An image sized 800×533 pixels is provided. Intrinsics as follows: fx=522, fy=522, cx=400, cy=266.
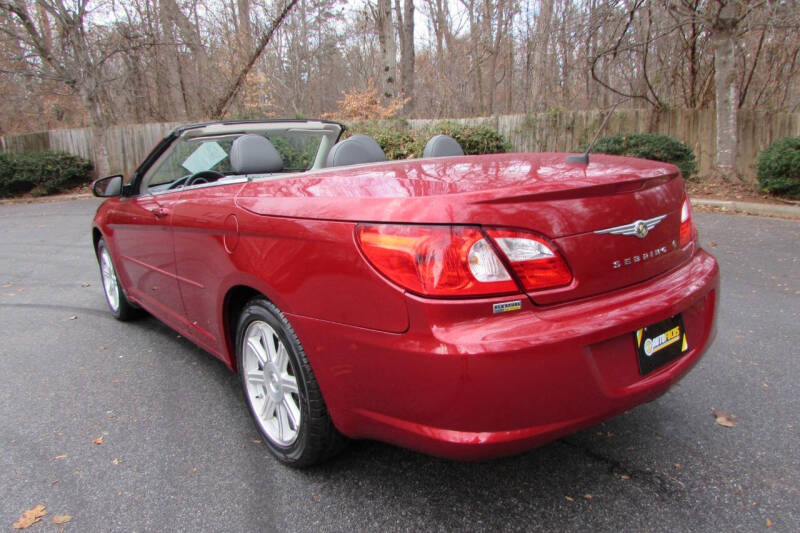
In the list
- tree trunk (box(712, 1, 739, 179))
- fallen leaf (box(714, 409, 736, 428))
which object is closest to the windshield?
fallen leaf (box(714, 409, 736, 428))

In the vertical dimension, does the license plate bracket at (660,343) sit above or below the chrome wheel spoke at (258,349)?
above

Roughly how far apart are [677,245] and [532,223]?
81 centimetres

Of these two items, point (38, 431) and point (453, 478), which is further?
point (38, 431)

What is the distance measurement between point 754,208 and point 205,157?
859 centimetres

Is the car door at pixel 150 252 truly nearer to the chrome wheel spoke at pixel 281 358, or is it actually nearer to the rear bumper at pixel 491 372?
the chrome wheel spoke at pixel 281 358

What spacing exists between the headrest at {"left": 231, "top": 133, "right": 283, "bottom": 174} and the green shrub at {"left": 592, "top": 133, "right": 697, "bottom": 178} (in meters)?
9.14

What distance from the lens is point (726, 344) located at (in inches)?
132

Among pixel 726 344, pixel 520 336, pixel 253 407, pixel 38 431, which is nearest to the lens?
pixel 520 336

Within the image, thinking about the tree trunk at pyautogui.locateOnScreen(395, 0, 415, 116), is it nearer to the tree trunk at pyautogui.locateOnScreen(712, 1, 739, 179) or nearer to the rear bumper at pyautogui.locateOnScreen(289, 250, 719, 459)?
the tree trunk at pyautogui.locateOnScreen(712, 1, 739, 179)

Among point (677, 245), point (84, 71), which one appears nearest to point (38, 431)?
point (677, 245)

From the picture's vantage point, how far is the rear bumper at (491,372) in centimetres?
150

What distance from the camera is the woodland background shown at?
11.1 meters

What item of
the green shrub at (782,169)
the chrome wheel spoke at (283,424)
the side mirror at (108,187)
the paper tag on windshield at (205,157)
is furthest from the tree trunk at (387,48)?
the chrome wheel spoke at (283,424)

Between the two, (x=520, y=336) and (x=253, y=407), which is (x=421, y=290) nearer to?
(x=520, y=336)
